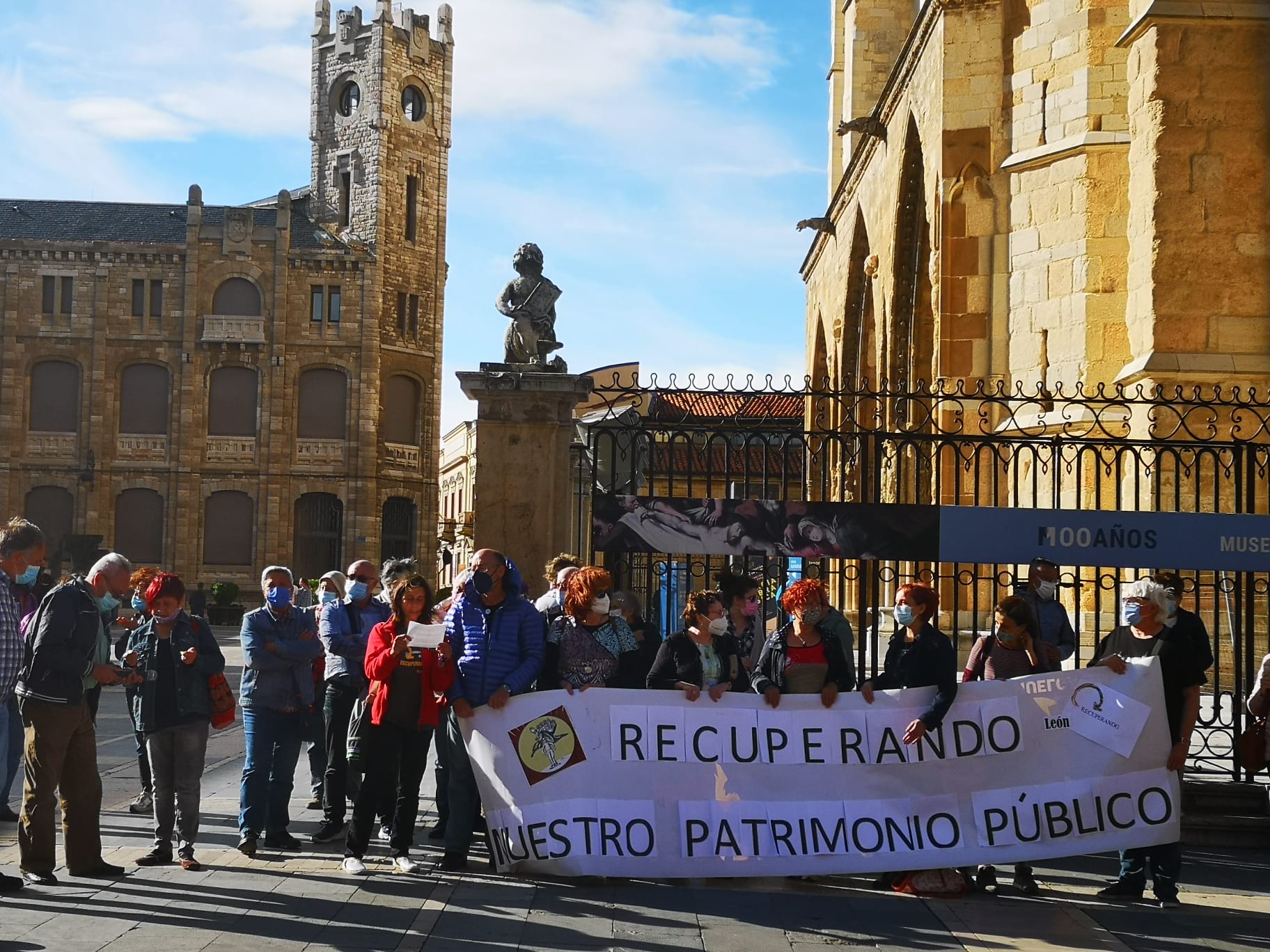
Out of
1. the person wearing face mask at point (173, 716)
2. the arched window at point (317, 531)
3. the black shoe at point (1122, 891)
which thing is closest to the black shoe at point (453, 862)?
the person wearing face mask at point (173, 716)

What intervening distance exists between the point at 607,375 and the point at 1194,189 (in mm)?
38987

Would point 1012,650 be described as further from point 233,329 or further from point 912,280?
point 233,329

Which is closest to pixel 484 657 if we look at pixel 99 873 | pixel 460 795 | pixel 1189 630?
pixel 460 795

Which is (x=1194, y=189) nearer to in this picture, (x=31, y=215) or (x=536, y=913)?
(x=536, y=913)

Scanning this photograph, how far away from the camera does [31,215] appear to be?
55719 millimetres

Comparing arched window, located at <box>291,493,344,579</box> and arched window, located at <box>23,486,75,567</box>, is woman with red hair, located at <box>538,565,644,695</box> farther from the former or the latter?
arched window, located at <box>23,486,75,567</box>

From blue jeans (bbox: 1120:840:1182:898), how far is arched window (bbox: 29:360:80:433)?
4959cm

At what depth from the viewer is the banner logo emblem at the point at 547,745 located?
789cm

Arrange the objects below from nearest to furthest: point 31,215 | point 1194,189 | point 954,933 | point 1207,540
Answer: point 954,933
point 1207,540
point 1194,189
point 31,215

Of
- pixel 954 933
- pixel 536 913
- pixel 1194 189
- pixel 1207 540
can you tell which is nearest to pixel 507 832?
pixel 536 913

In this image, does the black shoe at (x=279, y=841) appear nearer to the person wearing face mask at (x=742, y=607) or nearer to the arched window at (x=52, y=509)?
the person wearing face mask at (x=742, y=607)

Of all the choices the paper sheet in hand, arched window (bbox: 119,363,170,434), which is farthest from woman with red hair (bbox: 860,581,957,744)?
arched window (bbox: 119,363,170,434)

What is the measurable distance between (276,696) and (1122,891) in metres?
4.78

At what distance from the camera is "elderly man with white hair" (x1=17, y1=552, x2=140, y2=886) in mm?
7242
